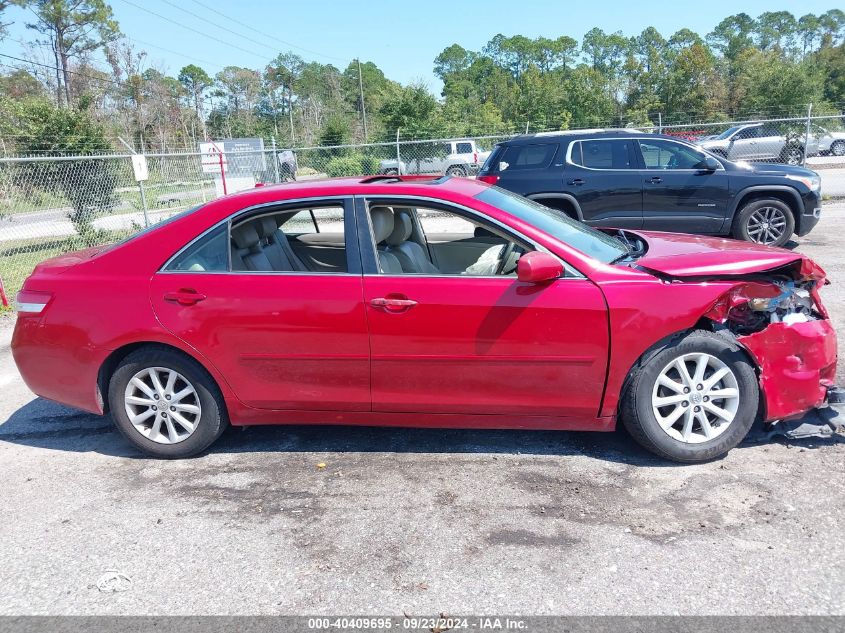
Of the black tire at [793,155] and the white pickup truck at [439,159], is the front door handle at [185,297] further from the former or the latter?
the white pickup truck at [439,159]

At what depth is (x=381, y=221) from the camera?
12.5 feet

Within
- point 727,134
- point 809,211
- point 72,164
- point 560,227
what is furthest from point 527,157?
point 727,134

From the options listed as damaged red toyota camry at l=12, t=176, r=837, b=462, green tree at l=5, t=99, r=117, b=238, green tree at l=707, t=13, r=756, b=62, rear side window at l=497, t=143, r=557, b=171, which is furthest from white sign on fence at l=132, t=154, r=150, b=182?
green tree at l=707, t=13, r=756, b=62

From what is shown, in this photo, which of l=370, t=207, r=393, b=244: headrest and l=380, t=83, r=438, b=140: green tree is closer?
l=370, t=207, r=393, b=244: headrest

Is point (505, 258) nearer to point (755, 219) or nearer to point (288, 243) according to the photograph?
point (288, 243)

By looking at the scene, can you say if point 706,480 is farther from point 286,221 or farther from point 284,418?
point 286,221

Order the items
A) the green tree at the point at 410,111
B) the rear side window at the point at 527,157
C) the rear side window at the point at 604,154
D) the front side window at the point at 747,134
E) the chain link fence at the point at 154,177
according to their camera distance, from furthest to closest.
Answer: the green tree at the point at 410,111
the front side window at the point at 747,134
the chain link fence at the point at 154,177
the rear side window at the point at 527,157
the rear side window at the point at 604,154

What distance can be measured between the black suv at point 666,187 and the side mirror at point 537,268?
603cm

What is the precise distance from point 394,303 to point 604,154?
6785 mm

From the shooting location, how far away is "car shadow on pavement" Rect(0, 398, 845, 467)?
377cm

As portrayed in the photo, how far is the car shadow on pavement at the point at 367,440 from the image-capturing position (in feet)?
12.4

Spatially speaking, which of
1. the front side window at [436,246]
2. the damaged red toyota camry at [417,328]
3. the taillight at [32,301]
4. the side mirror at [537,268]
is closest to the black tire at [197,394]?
the damaged red toyota camry at [417,328]

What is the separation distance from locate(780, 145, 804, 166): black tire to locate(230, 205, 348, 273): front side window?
52.0ft

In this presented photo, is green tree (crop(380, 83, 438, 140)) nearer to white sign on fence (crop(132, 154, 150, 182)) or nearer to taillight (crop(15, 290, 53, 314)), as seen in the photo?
white sign on fence (crop(132, 154, 150, 182))
